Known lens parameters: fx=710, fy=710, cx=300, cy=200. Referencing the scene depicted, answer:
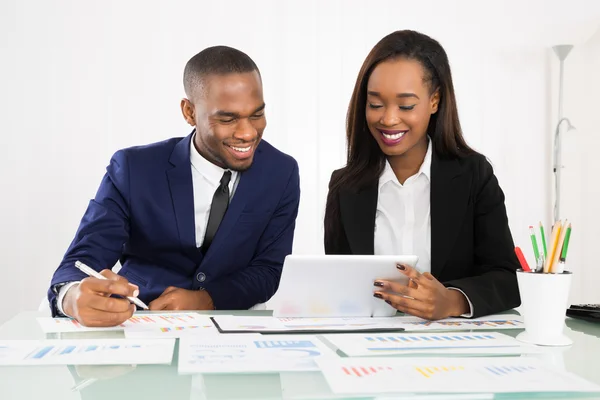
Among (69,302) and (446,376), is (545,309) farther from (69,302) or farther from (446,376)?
(69,302)

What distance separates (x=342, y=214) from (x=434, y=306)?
620mm

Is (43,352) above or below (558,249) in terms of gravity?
below

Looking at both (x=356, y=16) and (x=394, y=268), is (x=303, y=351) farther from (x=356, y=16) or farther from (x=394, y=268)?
(x=356, y=16)

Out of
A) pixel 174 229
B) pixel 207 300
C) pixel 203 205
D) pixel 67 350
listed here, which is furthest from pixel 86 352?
pixel 203 205

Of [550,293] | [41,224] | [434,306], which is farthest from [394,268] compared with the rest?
[41,224]

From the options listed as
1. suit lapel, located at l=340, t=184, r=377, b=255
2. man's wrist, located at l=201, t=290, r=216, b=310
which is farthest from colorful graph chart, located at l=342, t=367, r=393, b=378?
suit lapel, located at l=340, t=184, r=377, b=255

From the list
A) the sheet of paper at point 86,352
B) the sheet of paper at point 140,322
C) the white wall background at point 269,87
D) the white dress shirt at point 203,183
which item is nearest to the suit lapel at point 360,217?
the white dress shirt at point 203,183

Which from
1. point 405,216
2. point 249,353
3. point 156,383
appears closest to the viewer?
point 156,383

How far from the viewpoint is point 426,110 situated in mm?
1898

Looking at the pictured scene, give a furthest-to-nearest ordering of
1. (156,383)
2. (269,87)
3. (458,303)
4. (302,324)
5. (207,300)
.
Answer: (269,87)
(207,300)
(458,303)
(302,324)
(156,383)

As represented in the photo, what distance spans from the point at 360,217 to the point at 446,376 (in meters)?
1.05

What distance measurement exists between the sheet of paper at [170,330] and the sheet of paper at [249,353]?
0.05 metres

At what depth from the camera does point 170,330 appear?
1255mm

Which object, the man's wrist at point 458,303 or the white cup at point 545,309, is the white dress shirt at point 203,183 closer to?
the man's wrist at point 458,303
